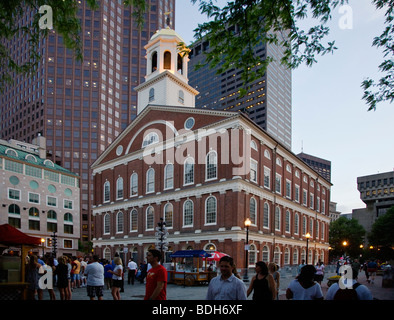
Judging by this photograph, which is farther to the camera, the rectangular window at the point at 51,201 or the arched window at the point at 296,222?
the rectangular window at the point at 51,201

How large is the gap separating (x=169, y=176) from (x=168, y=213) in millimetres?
4353

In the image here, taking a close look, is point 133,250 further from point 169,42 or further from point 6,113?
point 6,113

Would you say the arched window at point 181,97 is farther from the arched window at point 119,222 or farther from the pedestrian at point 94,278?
the pedestrian at point 94,278

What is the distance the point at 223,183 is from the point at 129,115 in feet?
294

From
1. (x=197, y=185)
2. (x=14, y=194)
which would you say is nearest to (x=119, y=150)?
(x=197, y=185)

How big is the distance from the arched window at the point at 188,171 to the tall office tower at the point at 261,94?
4549 inches

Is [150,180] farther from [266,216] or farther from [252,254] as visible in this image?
[252,254]

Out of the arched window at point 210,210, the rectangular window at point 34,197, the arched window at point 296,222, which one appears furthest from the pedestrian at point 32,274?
the rectangular window at point 34,197

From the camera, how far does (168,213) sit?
139 ft

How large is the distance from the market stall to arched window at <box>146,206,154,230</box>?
3152cm

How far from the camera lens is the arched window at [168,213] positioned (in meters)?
42.0

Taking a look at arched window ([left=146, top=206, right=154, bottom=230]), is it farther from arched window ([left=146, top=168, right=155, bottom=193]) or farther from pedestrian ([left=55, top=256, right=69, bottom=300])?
pedestrian ([left=55, top=256, right=69, bottom=300])

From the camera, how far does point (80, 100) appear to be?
366 feet

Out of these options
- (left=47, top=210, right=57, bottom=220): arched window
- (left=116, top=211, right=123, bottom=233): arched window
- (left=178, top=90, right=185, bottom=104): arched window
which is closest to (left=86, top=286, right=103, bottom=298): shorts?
(left=116, top=211, right=123, bottom=233): arched window
